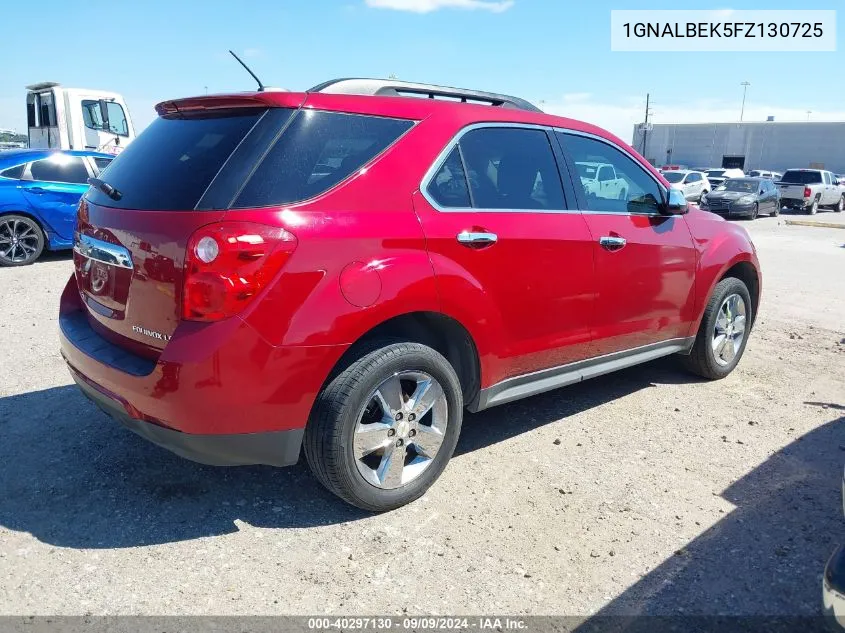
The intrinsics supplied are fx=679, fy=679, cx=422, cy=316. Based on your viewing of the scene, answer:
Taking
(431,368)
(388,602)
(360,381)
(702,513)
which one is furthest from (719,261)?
(388,602)

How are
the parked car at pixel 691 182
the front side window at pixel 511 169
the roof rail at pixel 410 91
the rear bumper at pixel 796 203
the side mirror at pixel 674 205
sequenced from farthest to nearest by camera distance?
1. the rear bumper at pixel 796 203
2. the parked car at pixel 691 182
3. the side mirror at pixel 674 205
4. the front side window at pixel 511 169
5. the roof rail at pixel 410 91

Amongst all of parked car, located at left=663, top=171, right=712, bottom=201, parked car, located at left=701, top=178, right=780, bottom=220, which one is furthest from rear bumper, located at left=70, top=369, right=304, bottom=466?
parked car, located at left=663, top=171, right=712, bottom=201

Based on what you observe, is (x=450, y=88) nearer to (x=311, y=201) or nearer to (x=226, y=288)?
(x=311, y=201)

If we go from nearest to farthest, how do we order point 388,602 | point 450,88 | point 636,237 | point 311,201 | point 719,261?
1. point 388,602
2. point 311,201
3. point 450,88
4. point 636,237
5. point 719,261

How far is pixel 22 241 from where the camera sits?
9.23 metres

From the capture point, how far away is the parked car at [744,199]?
22.2 metres

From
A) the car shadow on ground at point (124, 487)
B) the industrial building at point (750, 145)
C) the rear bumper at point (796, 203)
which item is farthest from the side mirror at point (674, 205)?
the industrial building at point (750, 145)

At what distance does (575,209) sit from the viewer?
380cm

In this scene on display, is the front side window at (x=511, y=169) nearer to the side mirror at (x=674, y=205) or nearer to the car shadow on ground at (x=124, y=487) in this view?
the side mirror at (x=674, y=205)

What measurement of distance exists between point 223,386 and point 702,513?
226 cm

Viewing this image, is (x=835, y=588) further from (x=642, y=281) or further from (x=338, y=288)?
(x=642, y=281)

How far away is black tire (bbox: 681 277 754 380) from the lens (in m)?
4.85

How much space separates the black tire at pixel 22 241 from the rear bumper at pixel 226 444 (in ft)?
25.2

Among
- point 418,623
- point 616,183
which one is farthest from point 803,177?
point 418,623
